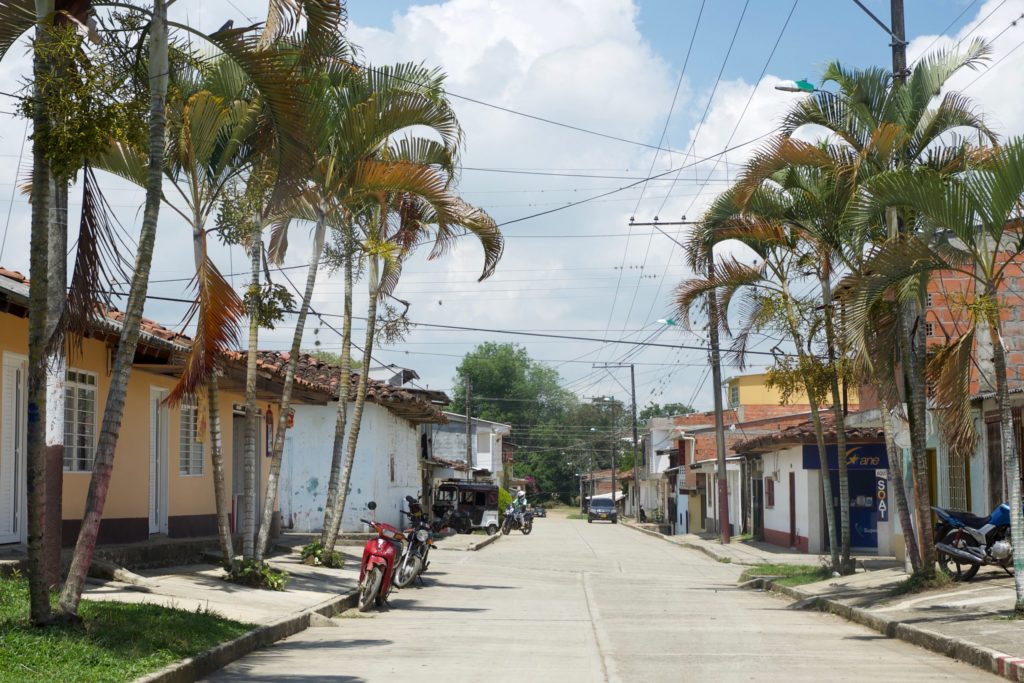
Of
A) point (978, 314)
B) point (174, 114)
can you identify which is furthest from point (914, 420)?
point (174, 114)

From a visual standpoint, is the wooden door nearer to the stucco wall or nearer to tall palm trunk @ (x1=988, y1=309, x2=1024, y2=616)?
the stucco wall

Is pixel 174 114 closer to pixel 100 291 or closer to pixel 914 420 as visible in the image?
pixel 100 291

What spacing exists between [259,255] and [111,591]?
4873 mm

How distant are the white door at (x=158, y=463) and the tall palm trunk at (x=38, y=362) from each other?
33.8ft

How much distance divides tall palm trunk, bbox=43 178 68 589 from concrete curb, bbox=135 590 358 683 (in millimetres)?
1274

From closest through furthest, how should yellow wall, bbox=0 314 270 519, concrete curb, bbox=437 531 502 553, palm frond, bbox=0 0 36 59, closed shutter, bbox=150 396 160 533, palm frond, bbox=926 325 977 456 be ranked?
palm frond, bbox=0 0 36 59, palm frond, bbox=926 325 977 456, yellow wall, bbox=0 314 270 519, closed shutter, bbox=150 396 160 533, concrete curb, bbox=437 531 502 553

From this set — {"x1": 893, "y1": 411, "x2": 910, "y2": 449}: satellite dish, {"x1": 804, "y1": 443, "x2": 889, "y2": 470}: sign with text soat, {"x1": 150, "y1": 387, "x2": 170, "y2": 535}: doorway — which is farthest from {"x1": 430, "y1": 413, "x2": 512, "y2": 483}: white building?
{"x1": 893, "y1": 411, "x2": 910, "y2": 449}: satellite dish

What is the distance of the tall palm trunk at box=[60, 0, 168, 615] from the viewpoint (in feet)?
30.6

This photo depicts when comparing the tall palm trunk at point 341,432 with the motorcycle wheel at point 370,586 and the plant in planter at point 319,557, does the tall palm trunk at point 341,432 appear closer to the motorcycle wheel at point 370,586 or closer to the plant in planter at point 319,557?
the plant in planter at point 319,557

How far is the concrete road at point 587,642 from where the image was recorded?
33.1ft

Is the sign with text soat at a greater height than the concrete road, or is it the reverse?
the sign with text soat

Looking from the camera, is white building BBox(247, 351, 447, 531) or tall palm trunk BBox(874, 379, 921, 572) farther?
white building BBox(247, 351, 447, 531)

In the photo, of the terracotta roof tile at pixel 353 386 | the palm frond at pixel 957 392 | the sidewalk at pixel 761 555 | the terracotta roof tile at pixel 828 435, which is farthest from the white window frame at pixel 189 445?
the terracotta roof tile at pixel 828 435

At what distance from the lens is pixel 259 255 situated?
51.6 feet
